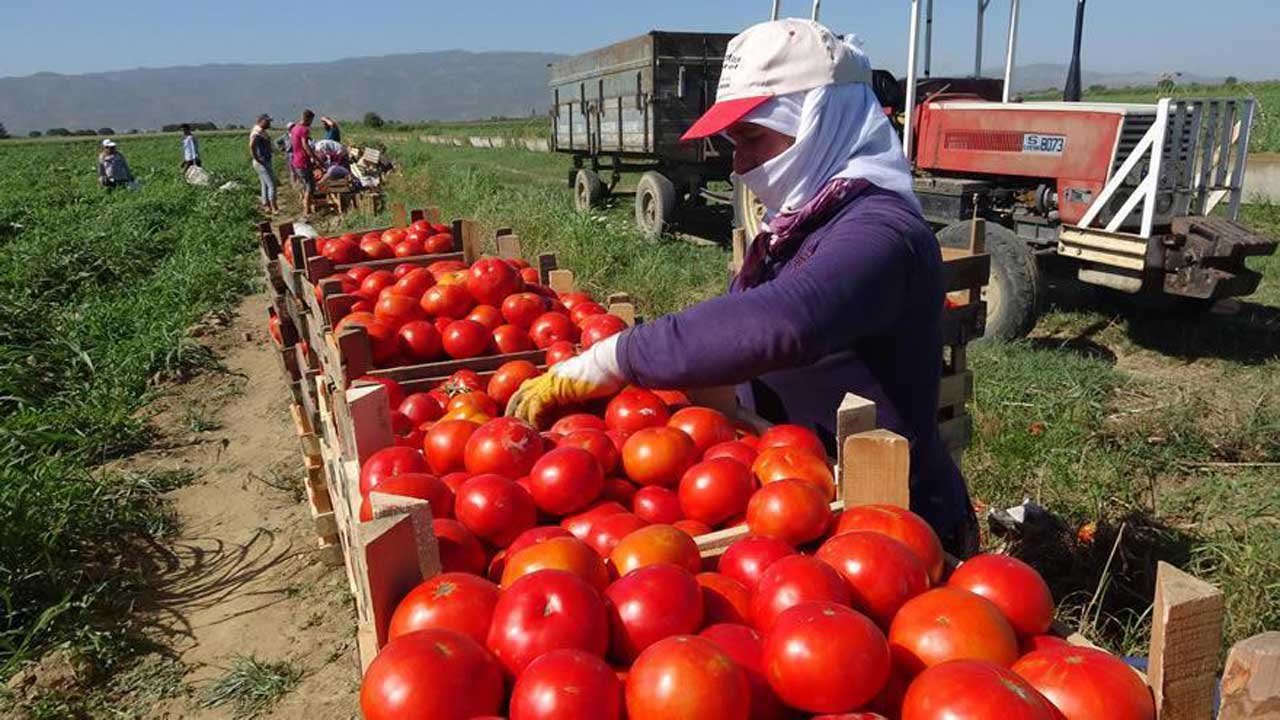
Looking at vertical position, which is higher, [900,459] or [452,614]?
[900,459]

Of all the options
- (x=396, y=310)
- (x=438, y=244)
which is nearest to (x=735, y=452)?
(x=396, y=310)

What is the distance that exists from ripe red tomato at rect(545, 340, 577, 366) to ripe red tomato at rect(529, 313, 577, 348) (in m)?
0.28

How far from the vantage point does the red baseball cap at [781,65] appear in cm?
210

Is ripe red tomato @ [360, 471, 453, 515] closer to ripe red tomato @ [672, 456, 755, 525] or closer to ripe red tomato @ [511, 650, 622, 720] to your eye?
ripe red tomato @ [672, 456, 755, 525]

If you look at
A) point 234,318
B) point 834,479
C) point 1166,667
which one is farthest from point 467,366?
point 234,318

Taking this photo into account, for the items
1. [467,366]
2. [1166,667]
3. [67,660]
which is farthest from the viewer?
[67,660]

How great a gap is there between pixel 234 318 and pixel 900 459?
922 cm

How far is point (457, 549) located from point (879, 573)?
779mm

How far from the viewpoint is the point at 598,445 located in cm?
213

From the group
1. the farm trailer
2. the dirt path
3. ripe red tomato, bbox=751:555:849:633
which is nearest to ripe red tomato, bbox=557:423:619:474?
ripe red tomato, bbox=751:555:849:633

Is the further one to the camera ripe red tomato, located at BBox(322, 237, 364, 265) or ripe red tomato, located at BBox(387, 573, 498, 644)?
ripe red tomato, located at BBox(322, 237, 364, 265)

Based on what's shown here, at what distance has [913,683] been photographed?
121 cm

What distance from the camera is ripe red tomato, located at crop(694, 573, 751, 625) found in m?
1.46

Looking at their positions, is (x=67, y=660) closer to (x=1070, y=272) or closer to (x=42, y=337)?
(x=42, y=337)
